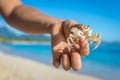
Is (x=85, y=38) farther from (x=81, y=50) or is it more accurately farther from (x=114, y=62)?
(x=114, y=62)

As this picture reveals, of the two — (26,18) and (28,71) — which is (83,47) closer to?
(26,18)

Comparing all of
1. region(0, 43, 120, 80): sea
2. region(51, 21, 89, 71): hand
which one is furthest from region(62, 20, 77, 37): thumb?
region(0, 43, 120, 80): sea

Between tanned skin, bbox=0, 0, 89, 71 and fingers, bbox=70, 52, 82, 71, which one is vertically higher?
tanned skin, bbox=0, 0, 89, 71

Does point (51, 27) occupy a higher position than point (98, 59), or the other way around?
point (98, 59)

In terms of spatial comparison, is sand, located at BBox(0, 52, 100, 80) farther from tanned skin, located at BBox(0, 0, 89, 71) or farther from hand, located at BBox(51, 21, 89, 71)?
hand, located at BBox(51, 21, 89, 71)

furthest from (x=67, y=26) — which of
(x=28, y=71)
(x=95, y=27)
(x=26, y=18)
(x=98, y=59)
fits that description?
(x=28, y=71)

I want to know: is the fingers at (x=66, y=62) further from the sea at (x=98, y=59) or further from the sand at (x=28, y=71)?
the sand at (x=28, y=71)

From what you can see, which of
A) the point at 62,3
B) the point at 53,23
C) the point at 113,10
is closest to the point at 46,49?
the point at 62,3
